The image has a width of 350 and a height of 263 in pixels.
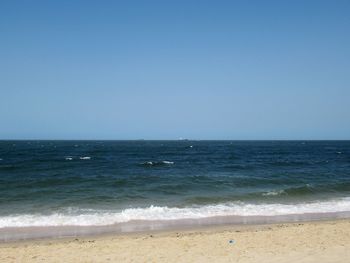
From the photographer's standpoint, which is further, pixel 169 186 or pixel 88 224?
pixel 169 186

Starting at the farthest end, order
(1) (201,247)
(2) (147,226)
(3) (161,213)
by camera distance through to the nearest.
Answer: (3) (161,213) → (2) (147,226) → (1) (201,247)

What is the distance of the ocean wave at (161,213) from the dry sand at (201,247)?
2.74 m

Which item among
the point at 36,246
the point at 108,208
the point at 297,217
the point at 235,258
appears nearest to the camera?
the point at 235,258

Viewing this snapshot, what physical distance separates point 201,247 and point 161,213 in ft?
19.9

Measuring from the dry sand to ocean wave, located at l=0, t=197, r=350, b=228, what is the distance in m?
2.74

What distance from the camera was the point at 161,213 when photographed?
651 inches

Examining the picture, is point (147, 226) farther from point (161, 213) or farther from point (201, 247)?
point (201, 247)

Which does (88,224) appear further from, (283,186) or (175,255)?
(283,186)

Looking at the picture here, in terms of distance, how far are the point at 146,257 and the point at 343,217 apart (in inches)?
416

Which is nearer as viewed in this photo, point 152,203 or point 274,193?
point 152,203

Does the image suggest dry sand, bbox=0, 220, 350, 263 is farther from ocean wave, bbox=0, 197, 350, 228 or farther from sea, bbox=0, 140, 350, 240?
ocean wave, bbox=0, 197, 350, 228

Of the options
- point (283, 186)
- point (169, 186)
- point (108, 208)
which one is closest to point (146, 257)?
point (108, 208)

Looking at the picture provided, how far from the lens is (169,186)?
2519cm

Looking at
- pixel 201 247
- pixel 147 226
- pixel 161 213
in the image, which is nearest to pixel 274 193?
pixel 161 213
